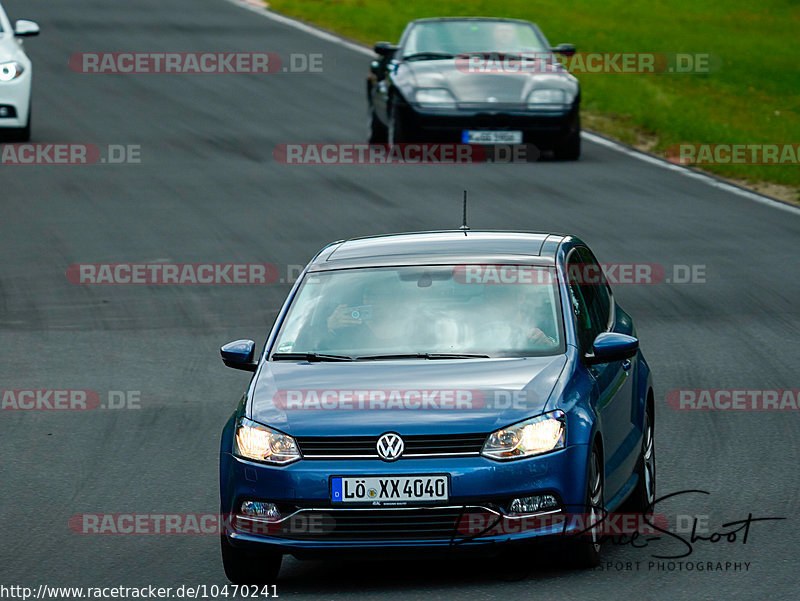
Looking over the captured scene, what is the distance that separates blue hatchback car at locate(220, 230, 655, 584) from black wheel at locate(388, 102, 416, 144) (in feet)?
43.7

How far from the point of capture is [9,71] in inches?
852

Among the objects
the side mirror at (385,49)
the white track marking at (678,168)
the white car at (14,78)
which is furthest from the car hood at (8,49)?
the white track marking at (678,168)

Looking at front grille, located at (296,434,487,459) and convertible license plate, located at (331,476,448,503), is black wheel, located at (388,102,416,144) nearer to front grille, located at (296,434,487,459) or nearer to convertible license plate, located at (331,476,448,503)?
front grille, located at (296,434,487,459)

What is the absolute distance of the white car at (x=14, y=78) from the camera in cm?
2169

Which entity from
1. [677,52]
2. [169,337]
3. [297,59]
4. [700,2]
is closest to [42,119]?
[297,59]

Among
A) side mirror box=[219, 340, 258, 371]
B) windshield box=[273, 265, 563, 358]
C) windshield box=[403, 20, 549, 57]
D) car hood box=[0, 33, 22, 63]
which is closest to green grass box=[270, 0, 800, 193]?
windshield box=[403, 20, 549, 57]

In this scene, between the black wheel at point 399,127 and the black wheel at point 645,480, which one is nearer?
the black wheel at point 645,480

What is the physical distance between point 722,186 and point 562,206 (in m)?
2.87

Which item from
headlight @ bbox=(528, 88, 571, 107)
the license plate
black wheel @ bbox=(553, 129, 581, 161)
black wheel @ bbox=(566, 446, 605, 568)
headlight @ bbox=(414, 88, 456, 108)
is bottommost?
black wheel @ bbox=(553, 129, 581, 161)

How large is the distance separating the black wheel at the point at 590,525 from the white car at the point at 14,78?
1543cm

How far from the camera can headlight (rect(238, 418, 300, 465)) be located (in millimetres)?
7480

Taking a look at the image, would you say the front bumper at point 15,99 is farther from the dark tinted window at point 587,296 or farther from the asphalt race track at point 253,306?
the dark tinted window at point 587,296

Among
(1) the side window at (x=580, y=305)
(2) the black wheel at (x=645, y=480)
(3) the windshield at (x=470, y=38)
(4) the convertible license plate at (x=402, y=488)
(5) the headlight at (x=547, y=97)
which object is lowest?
(5) the headlight at (x=547, y=97)

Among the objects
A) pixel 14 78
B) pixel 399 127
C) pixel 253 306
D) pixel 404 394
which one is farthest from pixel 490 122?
pixel 404 394
